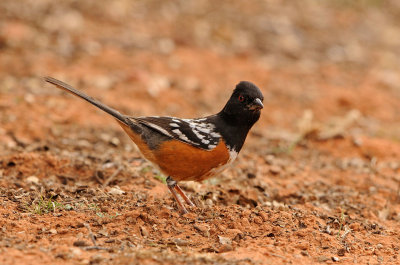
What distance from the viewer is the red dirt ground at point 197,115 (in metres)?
4.33

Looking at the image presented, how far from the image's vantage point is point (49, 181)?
18.5 ft

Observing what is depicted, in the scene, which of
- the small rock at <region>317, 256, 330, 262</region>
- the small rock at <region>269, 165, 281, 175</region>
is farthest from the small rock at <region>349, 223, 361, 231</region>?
the small rock at <region>269, 165, 281, 175</region>

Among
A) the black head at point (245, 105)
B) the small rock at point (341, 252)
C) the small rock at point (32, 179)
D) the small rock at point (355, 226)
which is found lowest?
the small rock at point (32, 179)

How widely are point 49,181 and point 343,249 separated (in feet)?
A: 10.2

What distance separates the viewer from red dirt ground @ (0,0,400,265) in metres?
4.33

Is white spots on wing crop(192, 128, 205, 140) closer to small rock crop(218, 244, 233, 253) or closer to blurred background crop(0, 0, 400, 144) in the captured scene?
small rock crop(218, 244, 233, 253)

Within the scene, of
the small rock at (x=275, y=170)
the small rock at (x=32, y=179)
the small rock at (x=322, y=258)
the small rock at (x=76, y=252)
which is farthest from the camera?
the small rock at (x=275, y=170)

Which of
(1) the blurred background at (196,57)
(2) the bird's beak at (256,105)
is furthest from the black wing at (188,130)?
(1) the blurred background at (196,57)

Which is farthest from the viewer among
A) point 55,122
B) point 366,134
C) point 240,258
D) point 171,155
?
point 366,134

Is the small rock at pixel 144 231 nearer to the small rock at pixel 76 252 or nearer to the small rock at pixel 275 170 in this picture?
the small rock at pixel 76 252

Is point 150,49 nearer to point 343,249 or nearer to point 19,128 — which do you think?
point 19,128

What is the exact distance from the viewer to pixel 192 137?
5062mm

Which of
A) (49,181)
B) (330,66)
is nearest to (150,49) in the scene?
(330,66)

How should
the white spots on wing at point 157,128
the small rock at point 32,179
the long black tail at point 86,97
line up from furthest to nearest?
the small rock at point 32,179, the white spots on wing at point 157,128, the long black tail at point 86,97
